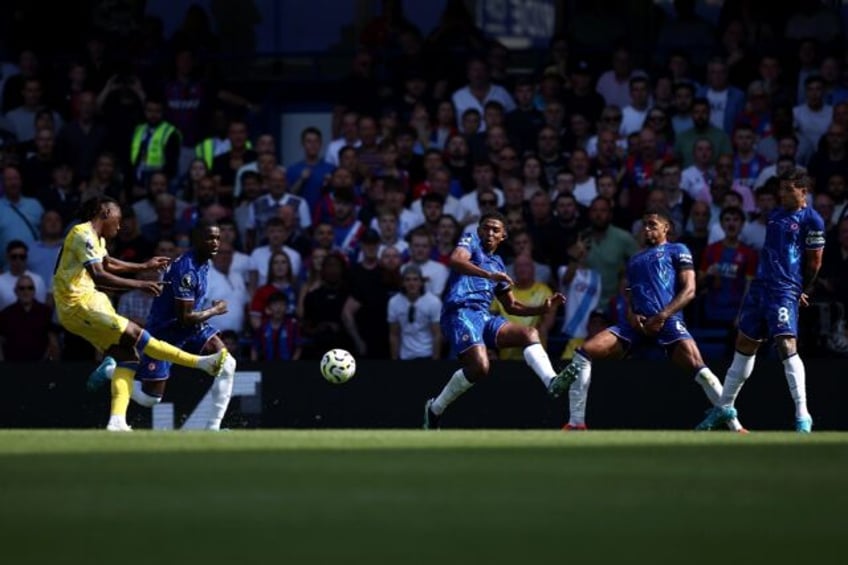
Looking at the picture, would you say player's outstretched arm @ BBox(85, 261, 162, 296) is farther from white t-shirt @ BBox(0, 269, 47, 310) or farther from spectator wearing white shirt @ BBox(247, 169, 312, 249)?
spectator wearing white shirt @ BBox(247, 169, 312, 249)

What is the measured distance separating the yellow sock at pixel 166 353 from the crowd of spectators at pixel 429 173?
353 centimetres

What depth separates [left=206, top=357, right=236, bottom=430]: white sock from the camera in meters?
15.8

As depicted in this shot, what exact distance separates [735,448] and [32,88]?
1300 centimetres

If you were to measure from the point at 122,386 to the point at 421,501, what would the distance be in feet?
25.7

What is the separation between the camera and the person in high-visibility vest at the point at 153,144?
856 inches

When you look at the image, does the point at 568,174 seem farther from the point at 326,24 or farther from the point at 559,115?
the point at 326,24

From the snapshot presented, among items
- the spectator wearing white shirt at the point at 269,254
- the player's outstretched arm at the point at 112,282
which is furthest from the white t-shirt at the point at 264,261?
the player's outstretched arm at the point at 112,282

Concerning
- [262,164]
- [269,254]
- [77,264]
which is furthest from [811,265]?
[262,164]

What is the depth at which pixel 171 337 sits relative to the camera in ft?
52.8

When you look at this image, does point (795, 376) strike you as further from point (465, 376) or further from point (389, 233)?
point (389, 233)

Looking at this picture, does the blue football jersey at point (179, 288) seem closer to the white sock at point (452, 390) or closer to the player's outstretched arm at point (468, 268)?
the player's outstretched arm at point (468, 268)

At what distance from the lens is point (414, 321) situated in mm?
19047

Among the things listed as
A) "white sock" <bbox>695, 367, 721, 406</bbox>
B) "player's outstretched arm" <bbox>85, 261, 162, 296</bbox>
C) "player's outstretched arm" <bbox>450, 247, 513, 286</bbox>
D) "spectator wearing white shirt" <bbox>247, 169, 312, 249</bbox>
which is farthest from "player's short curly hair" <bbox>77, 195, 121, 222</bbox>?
"spectator wearing white shirt" <bbox>247, 169, 312, 249</bbox>

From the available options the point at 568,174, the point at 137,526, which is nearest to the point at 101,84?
the point at 568,174
